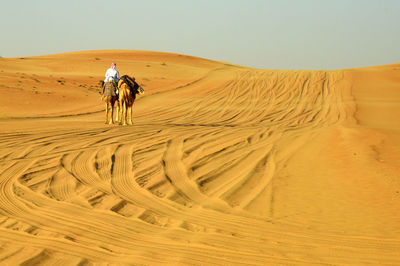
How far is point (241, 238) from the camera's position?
17.9 ft

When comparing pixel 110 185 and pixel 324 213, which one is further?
pixel 110 185

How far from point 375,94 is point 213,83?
37.5ft

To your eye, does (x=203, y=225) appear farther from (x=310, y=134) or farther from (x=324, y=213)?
(x=310, y=134)

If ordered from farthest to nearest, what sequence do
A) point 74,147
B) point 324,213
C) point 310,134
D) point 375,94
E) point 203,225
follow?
point 375,94 → point 310,134 → point 74,147 → point 324,213 → point 203,225

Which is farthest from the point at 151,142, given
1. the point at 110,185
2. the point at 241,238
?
the point at 241,238

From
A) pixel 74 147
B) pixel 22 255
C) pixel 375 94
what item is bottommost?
pixel 22 255

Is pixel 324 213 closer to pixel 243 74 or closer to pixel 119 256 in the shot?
pixel 119 256

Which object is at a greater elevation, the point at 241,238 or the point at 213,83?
the point at 213,83

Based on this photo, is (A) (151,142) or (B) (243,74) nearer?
(A) (151,142)

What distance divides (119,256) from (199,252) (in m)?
0.82

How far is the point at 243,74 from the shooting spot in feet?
136

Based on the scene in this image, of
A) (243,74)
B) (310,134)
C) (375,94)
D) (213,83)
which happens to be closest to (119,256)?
(310,134)

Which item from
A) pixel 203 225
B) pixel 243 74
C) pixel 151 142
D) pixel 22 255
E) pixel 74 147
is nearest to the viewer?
pixel 22 255

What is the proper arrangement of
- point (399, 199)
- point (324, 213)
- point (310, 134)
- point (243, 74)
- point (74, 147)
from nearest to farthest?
point (324, 213) < point (399, 199) < point (74, 147) < point (310, 134) < point (243, 74)
